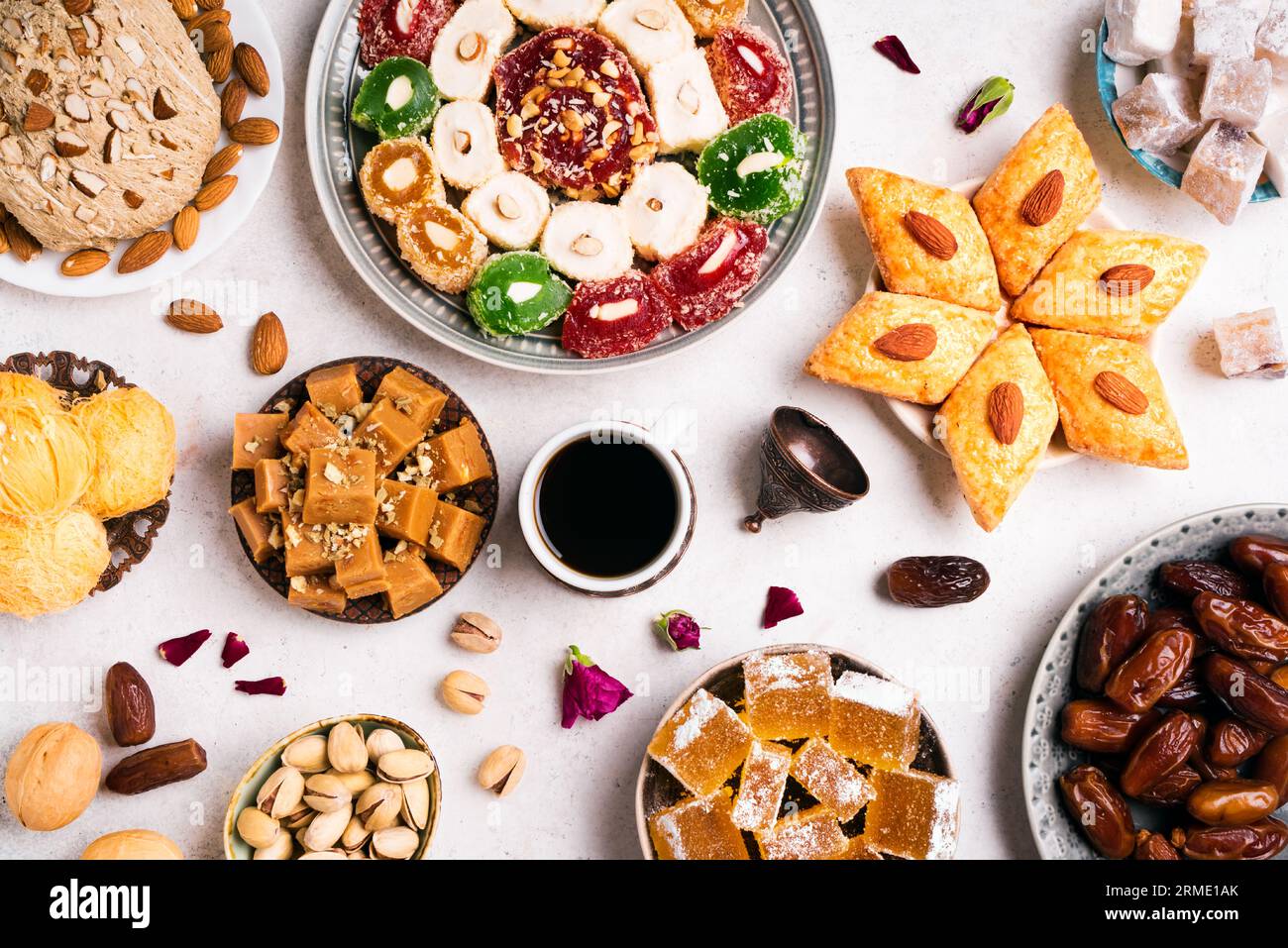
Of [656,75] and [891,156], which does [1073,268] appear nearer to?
[891,156]

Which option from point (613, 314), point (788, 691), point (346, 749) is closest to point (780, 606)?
point (788, 691)

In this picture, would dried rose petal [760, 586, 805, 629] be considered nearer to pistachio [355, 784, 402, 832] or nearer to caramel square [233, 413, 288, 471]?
pistachio [355, 784, 402, 832]

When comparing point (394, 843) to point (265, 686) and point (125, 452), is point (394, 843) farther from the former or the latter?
point (125, 452)

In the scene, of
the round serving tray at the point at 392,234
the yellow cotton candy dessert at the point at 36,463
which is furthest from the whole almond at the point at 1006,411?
the yellow cotton candy dessert at the point at 36,463

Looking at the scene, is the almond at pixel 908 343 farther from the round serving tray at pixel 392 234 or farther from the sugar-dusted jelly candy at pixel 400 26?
the sugar-dusted jelly candy at pixel 400 26

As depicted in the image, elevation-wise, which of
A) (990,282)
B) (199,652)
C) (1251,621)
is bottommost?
(199,652)

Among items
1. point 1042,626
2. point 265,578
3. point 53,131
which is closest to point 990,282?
point 1042,626
